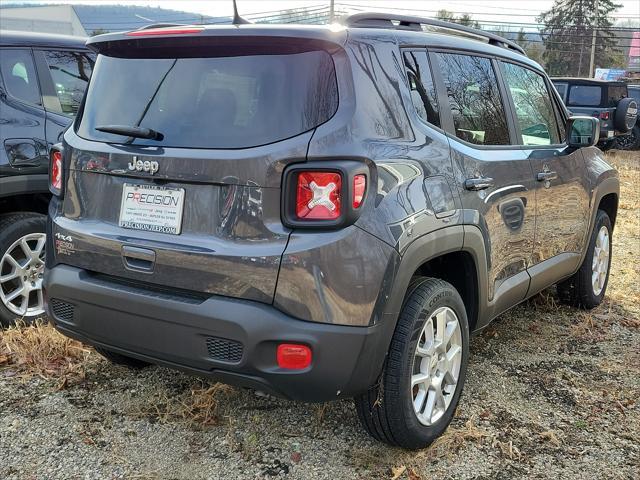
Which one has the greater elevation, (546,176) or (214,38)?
(214,38)

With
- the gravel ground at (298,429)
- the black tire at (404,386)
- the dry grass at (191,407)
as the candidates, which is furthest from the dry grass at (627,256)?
the dry grass at (191,407)

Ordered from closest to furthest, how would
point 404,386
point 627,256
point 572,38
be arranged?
1. point 404,386
2. point 627,256
3. point 572,38

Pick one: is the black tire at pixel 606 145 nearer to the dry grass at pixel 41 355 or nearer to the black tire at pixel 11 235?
the black tire at pixel 11 235

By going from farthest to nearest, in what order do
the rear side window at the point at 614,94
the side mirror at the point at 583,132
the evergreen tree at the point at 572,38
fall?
the evergreen tree at the point at 572,38, the rear side window at the point at 614,94, the side mirror at the point at 583,132

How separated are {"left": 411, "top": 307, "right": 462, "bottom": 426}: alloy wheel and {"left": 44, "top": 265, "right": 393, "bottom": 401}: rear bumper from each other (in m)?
0.36

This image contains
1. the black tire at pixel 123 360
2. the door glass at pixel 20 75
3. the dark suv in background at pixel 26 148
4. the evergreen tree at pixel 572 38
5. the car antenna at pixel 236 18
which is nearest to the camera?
the car antenna at pixel 236 18

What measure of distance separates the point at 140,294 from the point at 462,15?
67268mm

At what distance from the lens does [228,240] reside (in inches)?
94.0

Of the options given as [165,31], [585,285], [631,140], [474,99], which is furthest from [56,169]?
[631,140]

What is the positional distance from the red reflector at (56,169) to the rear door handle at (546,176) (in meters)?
2.49

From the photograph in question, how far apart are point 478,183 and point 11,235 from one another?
9.24ft

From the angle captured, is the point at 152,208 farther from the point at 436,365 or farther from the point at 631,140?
the point at 631,140

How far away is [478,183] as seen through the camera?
3037 millimetres

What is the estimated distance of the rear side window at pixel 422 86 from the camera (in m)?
2.79
